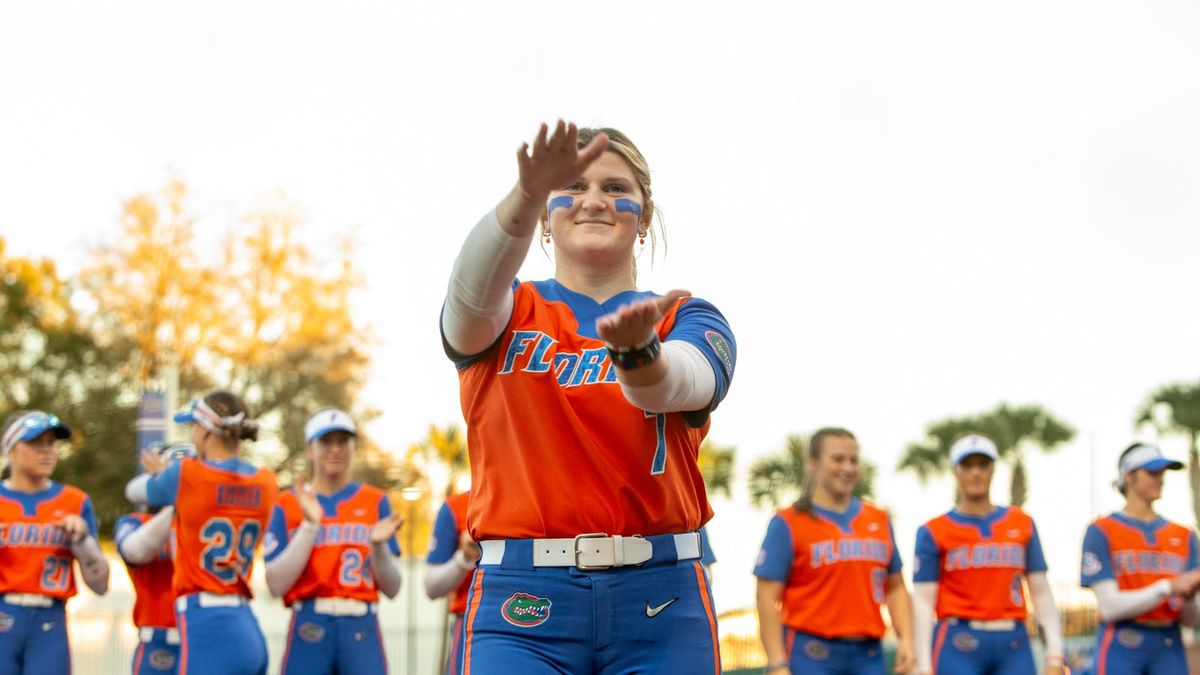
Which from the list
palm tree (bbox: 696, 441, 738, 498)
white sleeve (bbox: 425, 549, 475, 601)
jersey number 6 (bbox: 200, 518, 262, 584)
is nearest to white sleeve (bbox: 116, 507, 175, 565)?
jersey number 6 (bbox: 200, 518, 262, 584)

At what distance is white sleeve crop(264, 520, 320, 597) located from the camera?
916cm

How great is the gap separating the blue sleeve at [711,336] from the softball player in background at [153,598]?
6711mm

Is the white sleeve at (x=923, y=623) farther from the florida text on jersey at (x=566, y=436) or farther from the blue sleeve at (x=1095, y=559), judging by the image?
the florida text on jersey at (x=566, y=436)

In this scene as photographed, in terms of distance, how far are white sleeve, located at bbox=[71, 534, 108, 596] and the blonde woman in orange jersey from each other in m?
6.69

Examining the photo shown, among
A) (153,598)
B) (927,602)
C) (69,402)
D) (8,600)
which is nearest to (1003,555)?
(927,602)

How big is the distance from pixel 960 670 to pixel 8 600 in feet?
21.0

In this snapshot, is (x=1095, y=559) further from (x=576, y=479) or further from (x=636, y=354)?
(x=636, y=354)

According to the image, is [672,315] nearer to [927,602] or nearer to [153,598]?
[927,602]

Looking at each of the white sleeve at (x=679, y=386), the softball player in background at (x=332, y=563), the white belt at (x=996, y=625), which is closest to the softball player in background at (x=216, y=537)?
the softball player in background at (x=332, y=563)

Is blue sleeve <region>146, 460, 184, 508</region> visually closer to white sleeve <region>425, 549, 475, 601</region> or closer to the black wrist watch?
white sleeve <region>425, 549, 475, 601</region>

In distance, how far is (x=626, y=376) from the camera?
10.8 feet

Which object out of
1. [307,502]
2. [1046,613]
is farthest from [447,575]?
[1046,613]

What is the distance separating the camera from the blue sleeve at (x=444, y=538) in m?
10.1

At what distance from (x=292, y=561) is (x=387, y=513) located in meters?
0.95
